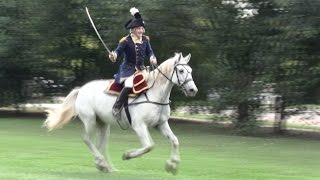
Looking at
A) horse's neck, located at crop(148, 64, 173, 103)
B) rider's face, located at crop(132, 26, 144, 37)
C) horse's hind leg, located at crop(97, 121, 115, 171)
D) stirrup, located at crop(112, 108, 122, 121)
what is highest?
rider's face, located at crop(132, 26, 144, 37)

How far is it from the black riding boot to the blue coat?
368 mm

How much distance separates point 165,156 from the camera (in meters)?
16.9

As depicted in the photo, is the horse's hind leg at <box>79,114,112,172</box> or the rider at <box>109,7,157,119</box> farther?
the horse's hind leg at <box>79,114,112,172</box>

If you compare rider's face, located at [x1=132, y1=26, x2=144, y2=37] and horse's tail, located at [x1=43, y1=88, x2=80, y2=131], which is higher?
rider's face, located at [x1=132, y1=26, x2=144, y2=37]

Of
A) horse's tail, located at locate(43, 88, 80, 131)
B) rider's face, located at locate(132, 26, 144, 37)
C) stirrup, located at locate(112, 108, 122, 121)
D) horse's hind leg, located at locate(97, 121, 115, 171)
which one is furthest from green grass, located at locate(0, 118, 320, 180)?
rider's face, located at locate(132, 26, 144, 37)

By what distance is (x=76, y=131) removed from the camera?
2452 cm

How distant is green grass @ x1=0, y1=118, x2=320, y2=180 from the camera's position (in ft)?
41.4

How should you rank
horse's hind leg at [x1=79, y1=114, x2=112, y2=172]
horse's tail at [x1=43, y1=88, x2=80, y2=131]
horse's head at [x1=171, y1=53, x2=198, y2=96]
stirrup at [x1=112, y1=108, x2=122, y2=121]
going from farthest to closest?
horse's tail at [x1=43, y1=88, x2=80, y2=131] < horse's hind leg at [x1=79, y1=114, x2=112, y2=172] < stirrup at [x1=112, y1=108, x2=122, y2=121] < horse's head at [x1=171, y1=53, x2=198, y2=96]

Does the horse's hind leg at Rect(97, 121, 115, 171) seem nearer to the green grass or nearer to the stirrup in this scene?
the green grass

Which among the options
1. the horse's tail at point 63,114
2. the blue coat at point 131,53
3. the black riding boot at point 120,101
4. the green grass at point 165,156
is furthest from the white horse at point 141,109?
the green grass at point 165,156

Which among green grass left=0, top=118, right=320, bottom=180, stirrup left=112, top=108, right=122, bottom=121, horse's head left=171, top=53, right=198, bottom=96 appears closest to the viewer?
horse's head left=171, top=53, right=198, bottom=96

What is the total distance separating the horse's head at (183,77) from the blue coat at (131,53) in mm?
856

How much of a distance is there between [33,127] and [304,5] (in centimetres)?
1125

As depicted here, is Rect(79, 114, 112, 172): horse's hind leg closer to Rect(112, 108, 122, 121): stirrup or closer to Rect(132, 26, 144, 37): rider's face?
Rect(112, 108, 122, 121): stirrup
